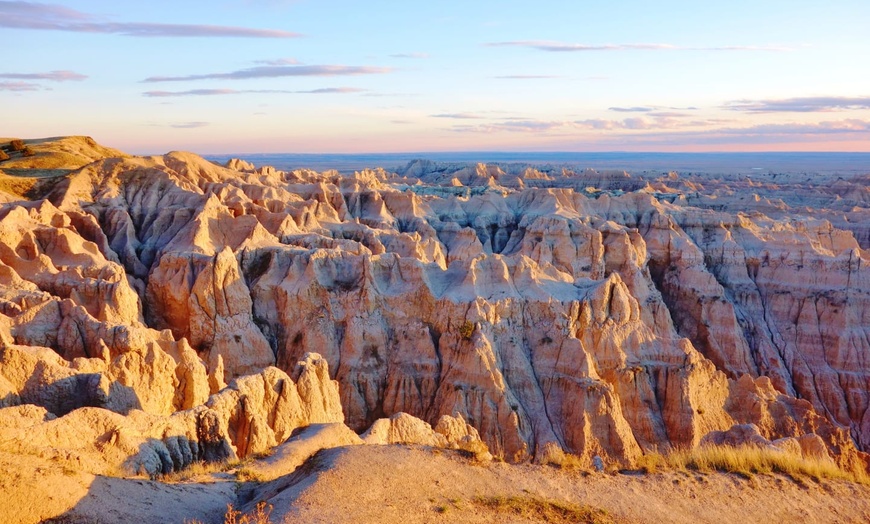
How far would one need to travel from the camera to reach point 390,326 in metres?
28.6

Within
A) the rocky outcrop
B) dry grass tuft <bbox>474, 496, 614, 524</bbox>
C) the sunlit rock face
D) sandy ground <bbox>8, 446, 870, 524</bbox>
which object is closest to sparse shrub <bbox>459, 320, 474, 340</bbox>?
the sunlit rock face

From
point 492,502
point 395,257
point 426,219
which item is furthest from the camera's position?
point 426,219

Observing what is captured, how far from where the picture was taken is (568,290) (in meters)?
29.5

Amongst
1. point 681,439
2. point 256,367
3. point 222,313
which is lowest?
point 681,439

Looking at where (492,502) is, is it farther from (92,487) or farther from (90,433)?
(90,433)

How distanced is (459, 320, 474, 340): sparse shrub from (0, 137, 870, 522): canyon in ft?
0.75

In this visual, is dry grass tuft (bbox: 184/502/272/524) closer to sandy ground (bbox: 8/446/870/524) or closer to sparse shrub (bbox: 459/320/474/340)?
sandy ground (bbox: 8/446/870/524)

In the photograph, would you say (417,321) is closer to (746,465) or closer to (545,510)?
(746,465)

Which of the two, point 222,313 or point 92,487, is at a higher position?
point 92,487

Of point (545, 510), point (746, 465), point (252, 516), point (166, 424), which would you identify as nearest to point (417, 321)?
point (166, 424)

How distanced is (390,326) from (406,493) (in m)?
18.3

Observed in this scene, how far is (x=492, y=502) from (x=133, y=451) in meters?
6.35

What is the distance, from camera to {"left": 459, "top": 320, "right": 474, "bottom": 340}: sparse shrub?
2683 centimetres

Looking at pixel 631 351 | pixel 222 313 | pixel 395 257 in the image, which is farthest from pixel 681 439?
pixel 222 313
